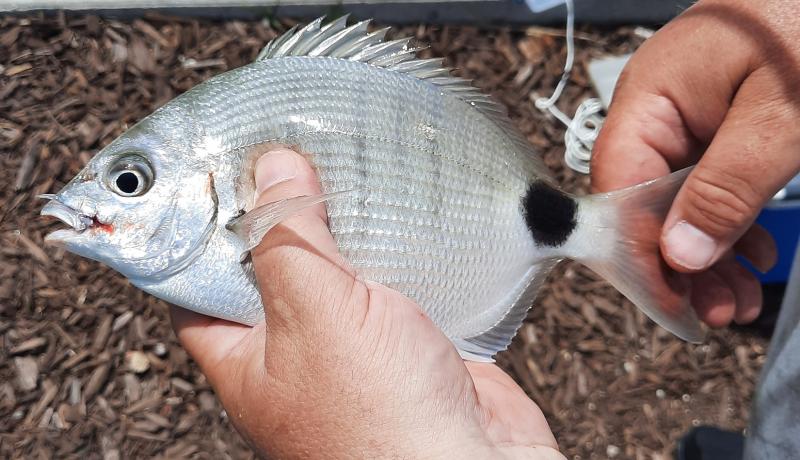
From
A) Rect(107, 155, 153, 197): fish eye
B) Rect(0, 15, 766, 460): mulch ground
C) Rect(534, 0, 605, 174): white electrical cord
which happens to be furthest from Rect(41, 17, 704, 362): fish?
Rect(534, 0, 605, 174): white electrical cord

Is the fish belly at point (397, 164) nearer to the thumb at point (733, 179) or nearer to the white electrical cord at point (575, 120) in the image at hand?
the thumb at point (733, 179)

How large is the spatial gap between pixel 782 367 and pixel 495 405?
0.59 m

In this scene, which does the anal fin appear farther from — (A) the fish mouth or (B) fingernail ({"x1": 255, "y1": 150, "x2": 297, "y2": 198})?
(A) the fish mouth

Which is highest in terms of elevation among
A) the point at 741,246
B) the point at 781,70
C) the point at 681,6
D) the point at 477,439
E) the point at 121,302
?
the point at 781,70

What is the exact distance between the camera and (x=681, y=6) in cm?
Answer: 255

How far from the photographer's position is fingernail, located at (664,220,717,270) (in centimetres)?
136

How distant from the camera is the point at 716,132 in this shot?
4.79 ft

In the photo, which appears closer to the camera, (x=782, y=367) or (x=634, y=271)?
(x=782, y=367)

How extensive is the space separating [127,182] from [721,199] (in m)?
1.14

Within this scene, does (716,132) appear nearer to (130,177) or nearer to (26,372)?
(130,177)

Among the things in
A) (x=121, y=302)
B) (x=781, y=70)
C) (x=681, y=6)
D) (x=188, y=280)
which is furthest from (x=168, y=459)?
(x=681, y=6)

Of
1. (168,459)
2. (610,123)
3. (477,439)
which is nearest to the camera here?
(477,439)

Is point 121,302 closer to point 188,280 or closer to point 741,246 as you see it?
point 188,280

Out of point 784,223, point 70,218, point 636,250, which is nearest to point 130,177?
point 70,218
